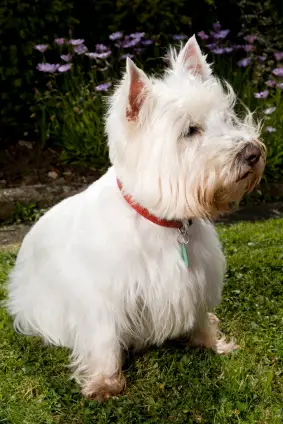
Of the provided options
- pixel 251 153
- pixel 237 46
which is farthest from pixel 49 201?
pixel 251 153

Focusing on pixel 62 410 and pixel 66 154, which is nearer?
pixel 62 410

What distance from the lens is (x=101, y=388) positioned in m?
3.36

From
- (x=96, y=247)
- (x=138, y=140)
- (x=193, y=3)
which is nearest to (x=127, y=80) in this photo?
(x=138, y=140)

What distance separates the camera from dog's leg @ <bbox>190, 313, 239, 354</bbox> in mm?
3660

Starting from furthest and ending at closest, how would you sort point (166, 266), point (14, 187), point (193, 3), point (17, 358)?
point (193, 3) → point (14, 187) → point (17, 358) → point (166, 266)

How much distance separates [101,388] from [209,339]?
0.71 meters

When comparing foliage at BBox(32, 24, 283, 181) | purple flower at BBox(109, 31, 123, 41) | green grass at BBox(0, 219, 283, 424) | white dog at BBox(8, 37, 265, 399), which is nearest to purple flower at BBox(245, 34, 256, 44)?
foliage at BBox(32, 24, 283, 181)

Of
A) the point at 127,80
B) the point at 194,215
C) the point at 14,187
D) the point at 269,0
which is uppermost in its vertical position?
the point at 127,80

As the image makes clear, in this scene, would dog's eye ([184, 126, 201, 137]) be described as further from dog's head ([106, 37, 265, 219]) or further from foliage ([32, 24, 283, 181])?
foliage ([32, 24, 283, 181])

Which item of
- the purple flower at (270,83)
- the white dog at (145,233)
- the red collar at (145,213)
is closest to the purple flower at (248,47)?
the purple flower at (270,83)

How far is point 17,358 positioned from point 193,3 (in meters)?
4.57

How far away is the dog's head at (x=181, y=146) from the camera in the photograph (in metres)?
2.73

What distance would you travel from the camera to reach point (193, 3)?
22.5ft

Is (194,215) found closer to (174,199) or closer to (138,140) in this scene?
(174,199)
